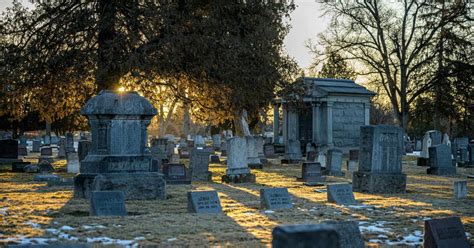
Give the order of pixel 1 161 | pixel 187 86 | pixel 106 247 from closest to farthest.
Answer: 1. pixel 106 247
2. pixel 187 86
3. pixel 1 161

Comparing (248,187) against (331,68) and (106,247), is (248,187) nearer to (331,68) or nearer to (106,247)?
(106,247)

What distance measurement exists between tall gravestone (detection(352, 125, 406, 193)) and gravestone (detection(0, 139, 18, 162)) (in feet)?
51.9

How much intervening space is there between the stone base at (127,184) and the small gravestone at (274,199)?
2.83 metres

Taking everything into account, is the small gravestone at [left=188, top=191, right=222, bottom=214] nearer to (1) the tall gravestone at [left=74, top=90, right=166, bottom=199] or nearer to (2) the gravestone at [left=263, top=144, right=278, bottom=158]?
(1) the tall gravestone at [left=74, top=90, right=166, bottom=199]

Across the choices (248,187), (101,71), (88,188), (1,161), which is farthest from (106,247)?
(1,161)

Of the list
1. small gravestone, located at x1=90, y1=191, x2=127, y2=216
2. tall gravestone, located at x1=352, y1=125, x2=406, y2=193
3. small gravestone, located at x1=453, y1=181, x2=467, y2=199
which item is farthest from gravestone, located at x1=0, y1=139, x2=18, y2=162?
small gravestone, located at x1=453, y1=181, x2=467, y2=199

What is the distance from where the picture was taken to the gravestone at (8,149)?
2475 centimetres

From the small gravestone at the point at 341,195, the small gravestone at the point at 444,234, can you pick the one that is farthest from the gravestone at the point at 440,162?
the small gravestone at the point at 444,234

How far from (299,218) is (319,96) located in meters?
25.7

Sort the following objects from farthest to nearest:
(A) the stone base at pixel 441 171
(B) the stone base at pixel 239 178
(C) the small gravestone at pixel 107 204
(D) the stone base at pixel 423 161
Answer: (D) the stone base at pixel 423 161 → (A) the stone base at pixel 441 171 → (B) the stone base at pixel 239 178 → (C) the small gravestone at pixel 107 204

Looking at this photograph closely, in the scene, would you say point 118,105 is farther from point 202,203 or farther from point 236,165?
point 236,165

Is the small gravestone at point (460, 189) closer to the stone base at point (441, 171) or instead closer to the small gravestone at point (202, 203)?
the small gravestone at point (202, 203)

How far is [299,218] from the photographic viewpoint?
9539 millimetres

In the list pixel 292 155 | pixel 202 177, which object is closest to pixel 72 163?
pixel 202 177
